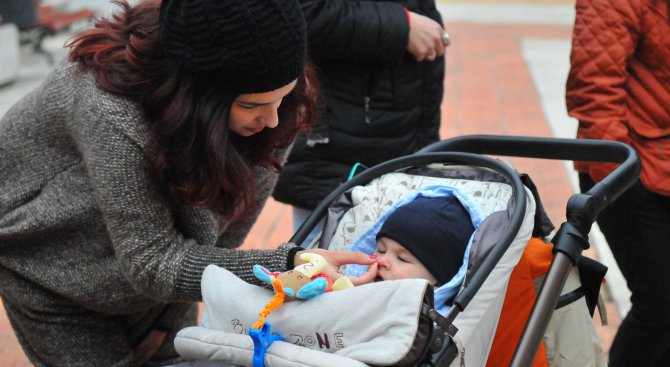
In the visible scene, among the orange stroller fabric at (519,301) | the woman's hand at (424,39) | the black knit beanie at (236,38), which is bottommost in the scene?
the orange stroller fabric at (519,301)

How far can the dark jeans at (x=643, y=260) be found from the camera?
116 inches

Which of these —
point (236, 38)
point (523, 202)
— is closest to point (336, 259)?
point (523, 202)

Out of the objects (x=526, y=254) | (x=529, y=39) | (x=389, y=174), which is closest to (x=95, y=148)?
(x=389, y=174)

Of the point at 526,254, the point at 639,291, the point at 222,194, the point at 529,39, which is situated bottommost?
the point at 529,39

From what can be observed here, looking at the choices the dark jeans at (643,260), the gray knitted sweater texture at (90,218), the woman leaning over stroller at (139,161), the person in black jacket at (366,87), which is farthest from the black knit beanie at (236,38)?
the dark jeans at (643,260)

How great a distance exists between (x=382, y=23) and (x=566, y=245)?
1093 millimetres

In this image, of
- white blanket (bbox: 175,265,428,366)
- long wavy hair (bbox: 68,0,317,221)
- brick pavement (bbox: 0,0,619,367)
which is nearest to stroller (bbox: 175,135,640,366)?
white blanket (bbox: 175,265,428,366)

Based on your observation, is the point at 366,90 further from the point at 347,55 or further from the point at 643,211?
the point at 643,211

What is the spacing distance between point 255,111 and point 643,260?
4.86 feet

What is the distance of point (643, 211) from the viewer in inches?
116

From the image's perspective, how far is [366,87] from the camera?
3.07 metres

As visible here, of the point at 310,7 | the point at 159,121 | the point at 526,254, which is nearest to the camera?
the point at 159,121

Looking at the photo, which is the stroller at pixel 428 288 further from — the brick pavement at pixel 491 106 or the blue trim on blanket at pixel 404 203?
the brick pavement at pixel 491 106

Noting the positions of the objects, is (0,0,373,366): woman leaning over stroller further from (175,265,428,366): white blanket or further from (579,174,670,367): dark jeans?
(579,174,670,367): dark jeans
